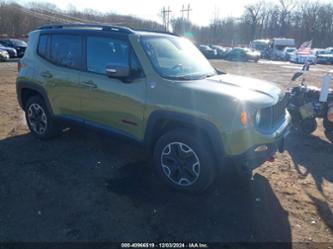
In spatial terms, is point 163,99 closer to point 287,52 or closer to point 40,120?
point 40,120

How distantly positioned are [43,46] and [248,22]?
84667 millimetres

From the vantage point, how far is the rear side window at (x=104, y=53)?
13.5 ft

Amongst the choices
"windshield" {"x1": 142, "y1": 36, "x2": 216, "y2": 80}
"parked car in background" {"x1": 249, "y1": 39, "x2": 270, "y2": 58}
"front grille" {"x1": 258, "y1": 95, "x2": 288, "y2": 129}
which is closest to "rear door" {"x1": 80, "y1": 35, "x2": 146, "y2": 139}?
"windshield" {"x1": 142, "y1": 36, "x2": 216, "y2": 80}

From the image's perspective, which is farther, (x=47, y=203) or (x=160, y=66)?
(x=160, y=66)

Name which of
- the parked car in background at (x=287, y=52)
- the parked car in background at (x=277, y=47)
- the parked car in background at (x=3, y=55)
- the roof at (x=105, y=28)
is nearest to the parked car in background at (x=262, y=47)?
the parked car in background at (x=277, y=47)

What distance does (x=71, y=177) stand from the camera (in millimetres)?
4223

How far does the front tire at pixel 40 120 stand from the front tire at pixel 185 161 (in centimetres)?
231

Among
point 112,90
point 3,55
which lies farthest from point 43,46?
point 3,55

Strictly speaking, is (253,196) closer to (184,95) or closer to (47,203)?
(184,95)

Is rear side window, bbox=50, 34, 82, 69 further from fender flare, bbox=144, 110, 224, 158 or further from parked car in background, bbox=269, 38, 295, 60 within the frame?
parked car in background, bbox=269, 38, 295, 60

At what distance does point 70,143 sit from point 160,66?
2.42 meters

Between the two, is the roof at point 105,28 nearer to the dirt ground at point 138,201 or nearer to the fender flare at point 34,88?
the fender flare at point 34,88

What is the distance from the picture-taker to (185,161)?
378cm

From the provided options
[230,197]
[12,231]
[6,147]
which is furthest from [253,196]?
[6,147]
